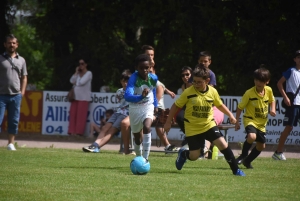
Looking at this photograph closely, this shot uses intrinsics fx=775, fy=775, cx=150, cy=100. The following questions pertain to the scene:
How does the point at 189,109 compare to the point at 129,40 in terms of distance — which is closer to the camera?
the point at 189,109

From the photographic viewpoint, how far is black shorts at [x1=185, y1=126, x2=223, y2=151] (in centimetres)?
1145

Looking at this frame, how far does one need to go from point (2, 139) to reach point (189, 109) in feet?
36.2

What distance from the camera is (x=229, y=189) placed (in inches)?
378

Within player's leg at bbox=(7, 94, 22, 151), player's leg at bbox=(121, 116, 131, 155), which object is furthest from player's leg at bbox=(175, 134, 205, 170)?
player's leg at bbox=(7, 94, 22, 151)

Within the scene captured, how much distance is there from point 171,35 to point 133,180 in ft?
44.6

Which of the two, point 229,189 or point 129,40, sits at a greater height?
point 129,40

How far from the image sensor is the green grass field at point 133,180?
29.5 feet

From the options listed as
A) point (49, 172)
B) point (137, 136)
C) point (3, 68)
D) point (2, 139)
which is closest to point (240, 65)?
point (2, 139)

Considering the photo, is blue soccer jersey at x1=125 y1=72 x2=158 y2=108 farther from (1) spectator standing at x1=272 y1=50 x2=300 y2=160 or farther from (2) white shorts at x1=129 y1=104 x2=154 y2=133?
(1) spectator standing at x1=272 y1=50 x2=300 y2=160

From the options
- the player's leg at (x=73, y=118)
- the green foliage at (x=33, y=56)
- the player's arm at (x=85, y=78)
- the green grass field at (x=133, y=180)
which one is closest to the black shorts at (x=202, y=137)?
the green grass field at (x=133, y=180)

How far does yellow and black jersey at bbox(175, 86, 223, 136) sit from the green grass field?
28.3 inches

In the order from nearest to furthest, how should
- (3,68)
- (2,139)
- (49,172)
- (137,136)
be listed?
(49,172) → (137,136) → (3,68) → (2,139)

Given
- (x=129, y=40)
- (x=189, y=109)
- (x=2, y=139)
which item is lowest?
(x=2, y=139)

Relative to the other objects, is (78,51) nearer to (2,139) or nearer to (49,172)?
(2,139)
